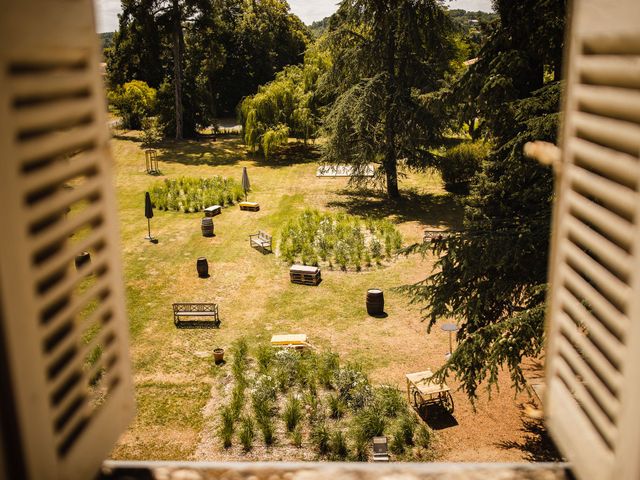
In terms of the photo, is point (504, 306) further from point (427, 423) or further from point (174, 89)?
point (174, 89)

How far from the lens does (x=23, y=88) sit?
5.09 ft

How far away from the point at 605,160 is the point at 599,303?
1.65 ft

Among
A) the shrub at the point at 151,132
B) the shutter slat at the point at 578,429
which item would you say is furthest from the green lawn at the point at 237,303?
the shrub at the point at 151,132

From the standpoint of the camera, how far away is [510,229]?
29.0 feet

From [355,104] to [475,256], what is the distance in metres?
14.7

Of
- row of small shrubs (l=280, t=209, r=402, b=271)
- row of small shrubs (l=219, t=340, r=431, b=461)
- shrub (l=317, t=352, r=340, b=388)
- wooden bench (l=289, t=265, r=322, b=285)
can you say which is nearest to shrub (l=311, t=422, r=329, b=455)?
row of small shrubs (l=219, t=340, r=431, b=461)

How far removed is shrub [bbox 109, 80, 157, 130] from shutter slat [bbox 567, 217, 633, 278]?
39.2 metres

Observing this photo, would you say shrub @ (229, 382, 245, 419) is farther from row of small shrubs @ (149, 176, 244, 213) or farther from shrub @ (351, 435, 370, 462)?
row of small shrubs @ (149, 176, 244, 213)

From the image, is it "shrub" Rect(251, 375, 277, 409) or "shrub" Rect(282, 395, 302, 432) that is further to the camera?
"shrub" Rect(251, 375, 277, 409)

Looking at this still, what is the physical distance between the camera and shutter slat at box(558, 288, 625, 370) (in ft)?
6.21

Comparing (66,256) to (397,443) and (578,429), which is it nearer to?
(578,429)

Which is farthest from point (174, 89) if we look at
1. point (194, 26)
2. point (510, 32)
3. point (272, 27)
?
point (510, 32)

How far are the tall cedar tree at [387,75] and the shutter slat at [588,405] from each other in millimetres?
20181

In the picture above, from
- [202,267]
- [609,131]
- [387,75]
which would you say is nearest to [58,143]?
[609,131]
